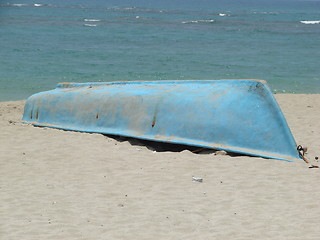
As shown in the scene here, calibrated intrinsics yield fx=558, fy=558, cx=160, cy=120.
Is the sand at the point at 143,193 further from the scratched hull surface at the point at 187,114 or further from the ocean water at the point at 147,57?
the ocean water at the point at 147,57

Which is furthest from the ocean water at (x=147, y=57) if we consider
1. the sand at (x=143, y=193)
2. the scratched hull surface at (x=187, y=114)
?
the sand at (x=143, y=193)

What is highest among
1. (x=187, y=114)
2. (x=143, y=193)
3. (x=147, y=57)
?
(x=187, y=114)

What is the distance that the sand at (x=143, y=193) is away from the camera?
490 centimetres

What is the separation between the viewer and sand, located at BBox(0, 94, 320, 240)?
4.90 meters

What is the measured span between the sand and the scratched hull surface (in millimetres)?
236

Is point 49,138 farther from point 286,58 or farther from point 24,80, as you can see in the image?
point 286,58

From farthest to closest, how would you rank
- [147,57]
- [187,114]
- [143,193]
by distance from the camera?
1. [147,57]
2. [187,114]
3. [143,193]

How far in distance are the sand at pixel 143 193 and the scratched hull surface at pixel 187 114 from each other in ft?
0.77

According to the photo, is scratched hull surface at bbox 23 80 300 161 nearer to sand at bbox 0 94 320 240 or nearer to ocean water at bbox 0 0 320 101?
sand at bbox 0 94 320 240

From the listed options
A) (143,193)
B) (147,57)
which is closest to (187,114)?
(143,193)

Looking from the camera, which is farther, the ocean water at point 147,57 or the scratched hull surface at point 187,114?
the ocean water at point 147,57

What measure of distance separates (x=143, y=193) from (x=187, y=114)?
2.03 metres

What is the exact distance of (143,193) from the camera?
233 inches

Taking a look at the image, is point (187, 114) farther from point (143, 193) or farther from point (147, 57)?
point (147, 57)
